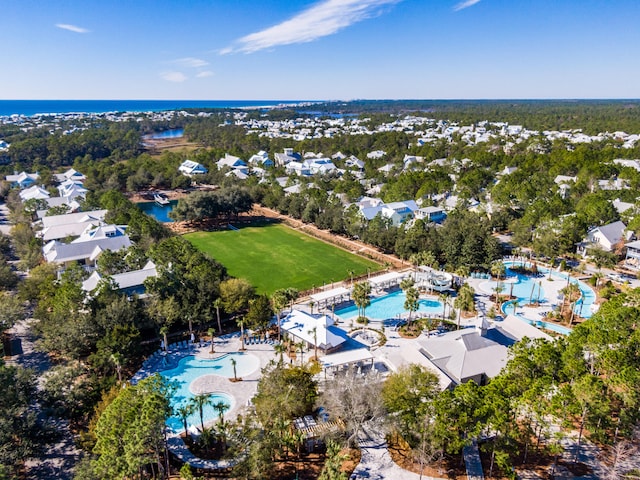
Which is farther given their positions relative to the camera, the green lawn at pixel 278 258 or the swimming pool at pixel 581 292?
the green lawn at pixel 278 258

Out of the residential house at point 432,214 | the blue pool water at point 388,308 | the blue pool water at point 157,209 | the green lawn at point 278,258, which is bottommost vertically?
the blue pool water at point 388,308

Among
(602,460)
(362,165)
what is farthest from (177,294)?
(362,165)

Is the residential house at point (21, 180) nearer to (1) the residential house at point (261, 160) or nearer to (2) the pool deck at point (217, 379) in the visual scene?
(1) the residential house at point (261, 160)

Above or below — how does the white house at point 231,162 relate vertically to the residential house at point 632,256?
above

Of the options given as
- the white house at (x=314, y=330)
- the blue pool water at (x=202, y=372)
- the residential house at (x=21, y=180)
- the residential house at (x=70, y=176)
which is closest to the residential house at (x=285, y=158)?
the residential house at (x=70, y=176)

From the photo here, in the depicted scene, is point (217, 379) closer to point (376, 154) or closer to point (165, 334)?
point (165, 334)

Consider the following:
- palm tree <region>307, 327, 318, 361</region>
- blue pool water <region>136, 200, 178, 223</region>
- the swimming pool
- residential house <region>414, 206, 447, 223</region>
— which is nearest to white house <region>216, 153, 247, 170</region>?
blue pool water <region>136, 200, 178, 223</region>

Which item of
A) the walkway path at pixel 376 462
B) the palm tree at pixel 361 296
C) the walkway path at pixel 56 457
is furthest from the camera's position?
the palm tree at pixel 361 296
